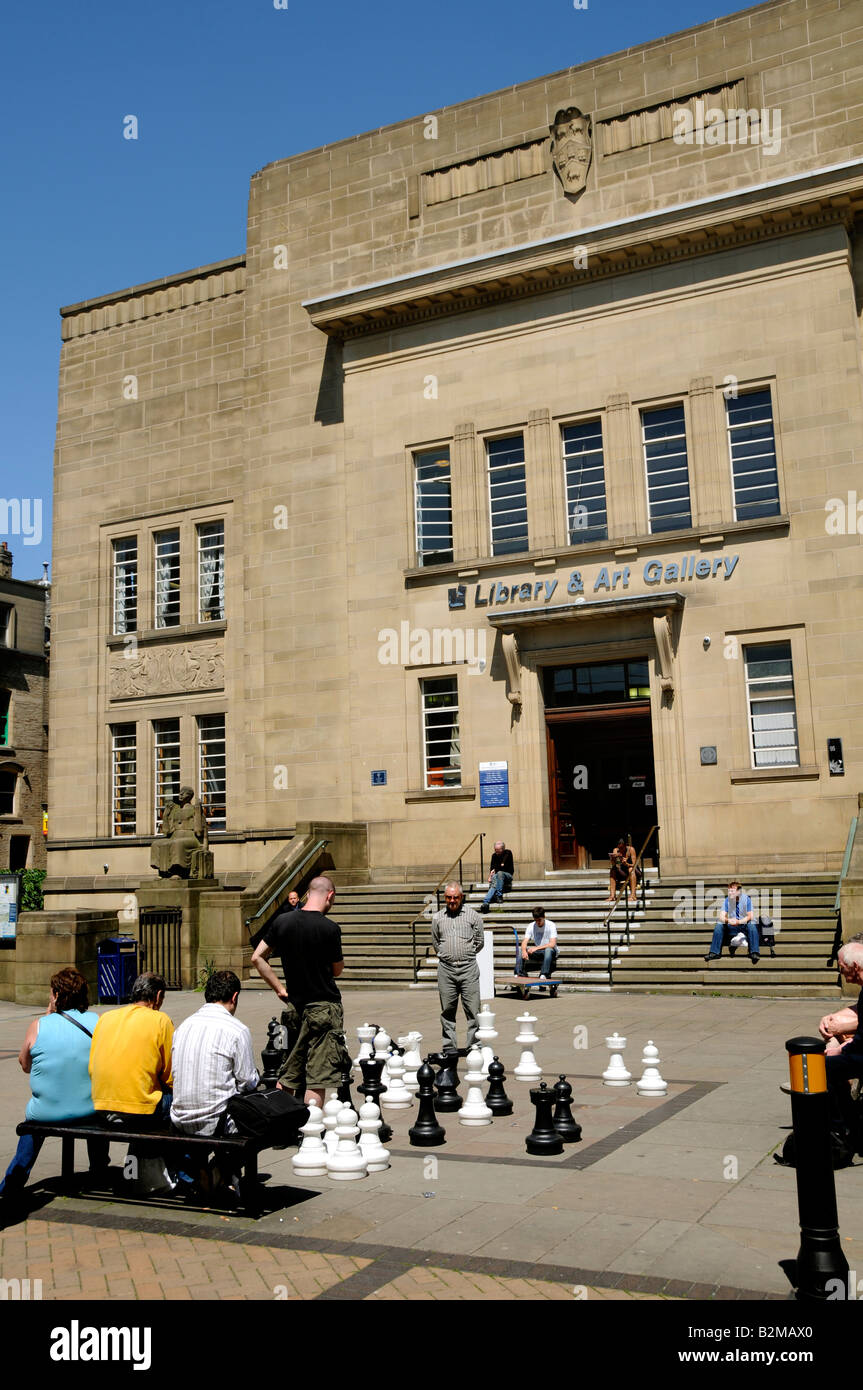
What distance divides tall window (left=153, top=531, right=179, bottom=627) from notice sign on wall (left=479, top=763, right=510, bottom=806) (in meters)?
10.7

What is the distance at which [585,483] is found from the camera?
25.5 meters

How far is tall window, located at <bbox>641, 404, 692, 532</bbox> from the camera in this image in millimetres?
24469

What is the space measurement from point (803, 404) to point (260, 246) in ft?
48.9

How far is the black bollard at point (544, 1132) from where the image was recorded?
26.6 ft

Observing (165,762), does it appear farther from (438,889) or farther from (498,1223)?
(498,1223)

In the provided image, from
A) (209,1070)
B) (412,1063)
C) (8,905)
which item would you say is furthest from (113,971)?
Answer: (209,1070)

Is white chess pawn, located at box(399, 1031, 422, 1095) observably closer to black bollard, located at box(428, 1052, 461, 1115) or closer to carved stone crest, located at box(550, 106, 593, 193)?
black bollard, located at box(428, 1052, 461, 1115)

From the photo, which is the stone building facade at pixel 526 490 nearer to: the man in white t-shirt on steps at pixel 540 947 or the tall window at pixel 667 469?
the tall window at pixel 667 469

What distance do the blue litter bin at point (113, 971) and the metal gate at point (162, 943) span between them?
3.94ft

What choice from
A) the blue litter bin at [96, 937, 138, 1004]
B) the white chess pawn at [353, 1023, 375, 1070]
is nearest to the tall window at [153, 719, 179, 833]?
the blue litter bin at [96, 937, 138, 1004]

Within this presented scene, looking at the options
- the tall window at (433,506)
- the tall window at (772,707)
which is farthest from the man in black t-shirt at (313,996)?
the tall window at (433,506)

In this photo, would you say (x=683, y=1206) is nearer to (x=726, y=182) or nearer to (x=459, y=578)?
(x=459, y=578)

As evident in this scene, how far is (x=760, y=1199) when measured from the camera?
7070 millimetres

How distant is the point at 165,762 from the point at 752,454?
54.9ft
